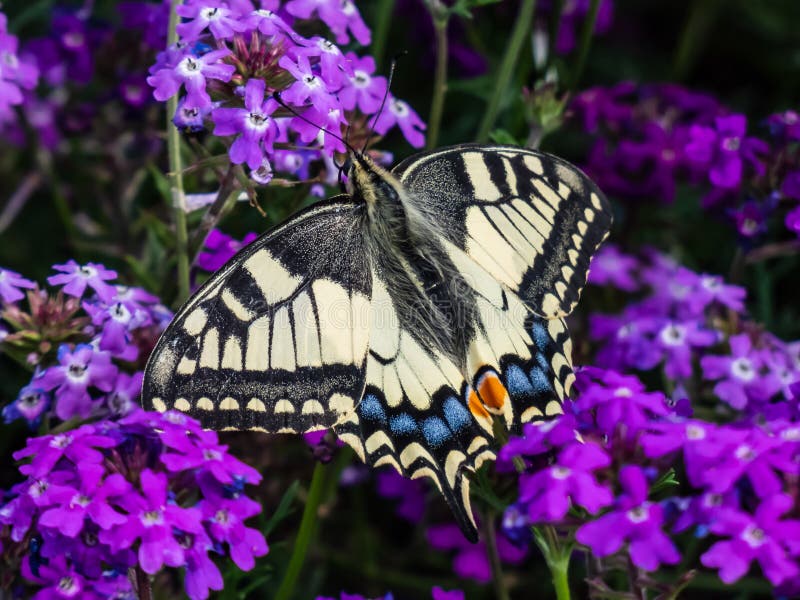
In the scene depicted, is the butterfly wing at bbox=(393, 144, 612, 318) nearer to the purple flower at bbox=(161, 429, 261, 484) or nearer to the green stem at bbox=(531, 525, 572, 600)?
the green stem at bbox=(531, 525, 572, 600)

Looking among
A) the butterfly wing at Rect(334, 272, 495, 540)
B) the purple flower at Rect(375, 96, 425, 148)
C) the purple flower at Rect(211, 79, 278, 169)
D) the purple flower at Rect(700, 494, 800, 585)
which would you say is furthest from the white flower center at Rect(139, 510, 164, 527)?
the purple flower at Rect(375, 96, 425, 148)

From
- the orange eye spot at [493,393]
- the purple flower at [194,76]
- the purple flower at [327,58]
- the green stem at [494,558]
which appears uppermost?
the purple flower at [327,58]

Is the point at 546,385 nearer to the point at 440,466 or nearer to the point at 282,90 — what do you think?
the point at 440,466

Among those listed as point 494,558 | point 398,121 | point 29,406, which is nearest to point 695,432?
point 494,558

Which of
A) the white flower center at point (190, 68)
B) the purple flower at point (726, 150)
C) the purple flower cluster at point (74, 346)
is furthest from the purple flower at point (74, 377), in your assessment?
the purple flower at point (726, 150)

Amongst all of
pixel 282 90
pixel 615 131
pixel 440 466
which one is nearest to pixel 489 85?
pixel 615 131

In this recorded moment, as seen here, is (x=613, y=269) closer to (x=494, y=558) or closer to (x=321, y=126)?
(x=494, y=558)

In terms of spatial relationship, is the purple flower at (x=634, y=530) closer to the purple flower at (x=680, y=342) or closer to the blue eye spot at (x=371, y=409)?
the blue eye spot at (x=371, y=409)

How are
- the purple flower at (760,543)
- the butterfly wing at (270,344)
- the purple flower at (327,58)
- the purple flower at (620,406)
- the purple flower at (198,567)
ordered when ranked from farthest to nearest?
1. the purple flower at (327,58)
2. the butterfly wing at (270,344)
3. the purple flower at (198,567)
4. the purple flower at (620,406)
5. the purple flower at (760,543)
